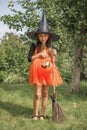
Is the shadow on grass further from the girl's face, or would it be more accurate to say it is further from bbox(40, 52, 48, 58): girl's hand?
the girl's face

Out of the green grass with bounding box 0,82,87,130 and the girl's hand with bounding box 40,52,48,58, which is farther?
the girl's hand with bounding box 40,52,48,58

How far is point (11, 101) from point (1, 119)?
7.28ft

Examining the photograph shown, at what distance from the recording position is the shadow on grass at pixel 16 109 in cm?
867

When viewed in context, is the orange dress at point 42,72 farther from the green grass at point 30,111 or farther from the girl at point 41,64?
the green grass at point 30,111

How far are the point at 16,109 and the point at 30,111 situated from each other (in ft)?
1.39

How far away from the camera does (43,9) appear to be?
36.9 ft

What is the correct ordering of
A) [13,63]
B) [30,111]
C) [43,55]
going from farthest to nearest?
[13,63] → [30,111] → [43,55]

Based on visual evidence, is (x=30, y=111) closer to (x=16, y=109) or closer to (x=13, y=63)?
(x=16, y=109)

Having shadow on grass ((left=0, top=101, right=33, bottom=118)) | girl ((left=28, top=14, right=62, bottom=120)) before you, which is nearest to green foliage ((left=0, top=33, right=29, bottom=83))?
shadow on grass ((left=0, top=101, right=33, bottom=118))

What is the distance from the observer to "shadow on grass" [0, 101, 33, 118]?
8.67 metres

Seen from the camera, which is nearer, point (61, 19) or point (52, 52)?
point (52, 52)

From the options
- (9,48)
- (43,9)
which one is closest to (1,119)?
(43,9)

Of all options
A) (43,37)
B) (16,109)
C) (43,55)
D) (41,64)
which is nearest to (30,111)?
(16,109)

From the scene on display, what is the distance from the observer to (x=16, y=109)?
925cm
